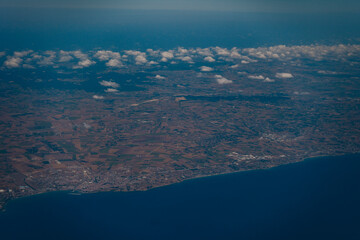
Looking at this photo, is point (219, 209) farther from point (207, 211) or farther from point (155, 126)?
point (155, 126)

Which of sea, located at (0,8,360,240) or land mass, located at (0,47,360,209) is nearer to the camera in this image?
sea, located at (0,8,360,240)

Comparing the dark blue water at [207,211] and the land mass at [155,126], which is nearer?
the dark blue water at [207,211]

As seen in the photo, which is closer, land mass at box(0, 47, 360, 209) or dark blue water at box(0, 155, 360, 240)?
dark blue water at box(0, 155, 360, 240)

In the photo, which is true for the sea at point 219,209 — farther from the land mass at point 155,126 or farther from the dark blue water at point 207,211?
the land mass at point 155,126

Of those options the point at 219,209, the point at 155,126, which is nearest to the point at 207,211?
the point at 219,209

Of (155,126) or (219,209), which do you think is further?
(155,126)

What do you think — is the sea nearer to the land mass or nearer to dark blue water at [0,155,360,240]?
dark blue water at [0,155,360,240]

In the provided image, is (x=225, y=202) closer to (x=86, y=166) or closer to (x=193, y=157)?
(x=193, y=157)

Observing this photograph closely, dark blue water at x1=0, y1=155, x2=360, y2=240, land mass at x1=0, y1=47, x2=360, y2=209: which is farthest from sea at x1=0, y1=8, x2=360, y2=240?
land mass at x1=0, y1=47, x2=360, y2=209

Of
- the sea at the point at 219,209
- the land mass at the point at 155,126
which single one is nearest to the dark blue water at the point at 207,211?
the sea at the point at 219,209
